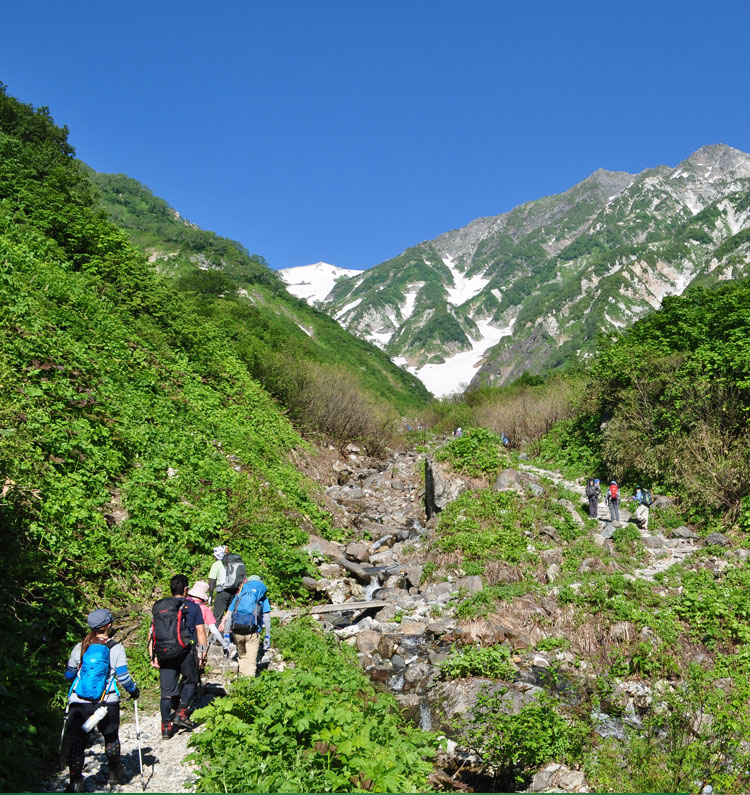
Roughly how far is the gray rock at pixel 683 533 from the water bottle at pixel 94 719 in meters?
13.6

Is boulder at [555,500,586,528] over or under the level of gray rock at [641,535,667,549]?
over

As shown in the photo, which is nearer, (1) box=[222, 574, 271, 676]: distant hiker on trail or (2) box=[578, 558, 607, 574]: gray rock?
(1) box=[222, 574, 271, 676]: distant hiker on trail

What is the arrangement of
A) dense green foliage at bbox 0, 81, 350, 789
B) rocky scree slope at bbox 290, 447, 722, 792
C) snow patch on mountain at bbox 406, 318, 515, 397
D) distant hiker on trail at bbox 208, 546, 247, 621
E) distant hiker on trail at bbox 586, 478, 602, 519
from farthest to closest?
1. snow patch on mountain at bbox 406, 318, 515, 397
2. distant hiker on trail at bbox 586, 478, 602, 519
3. distant hiker on trail at bbox 208, 546, 247, 621
4. rocky scree slope at bbox 290, 447, 722, 792
5. dense green foliage at bbox 0, 81, 350, 789

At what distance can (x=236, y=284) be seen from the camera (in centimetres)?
5734

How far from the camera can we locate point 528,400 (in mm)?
34125

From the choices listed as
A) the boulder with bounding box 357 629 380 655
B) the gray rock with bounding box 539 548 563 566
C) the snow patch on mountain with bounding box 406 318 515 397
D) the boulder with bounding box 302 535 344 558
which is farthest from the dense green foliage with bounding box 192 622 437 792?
the snow patch on mountain with bounding box 406 318 515 397

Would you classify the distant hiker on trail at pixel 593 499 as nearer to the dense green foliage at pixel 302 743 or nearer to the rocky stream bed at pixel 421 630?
the rocky stream bed at pixel 421 630

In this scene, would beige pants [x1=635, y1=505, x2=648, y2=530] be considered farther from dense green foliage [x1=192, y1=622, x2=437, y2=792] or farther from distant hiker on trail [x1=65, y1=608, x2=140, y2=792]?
distant hiker on trail [x1=65, y1=608, x2=140, y2=792]

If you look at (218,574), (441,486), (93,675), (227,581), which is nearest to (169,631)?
(93,675)

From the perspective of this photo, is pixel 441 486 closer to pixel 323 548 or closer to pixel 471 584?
pixel 323 548

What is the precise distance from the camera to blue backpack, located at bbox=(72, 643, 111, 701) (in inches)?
182

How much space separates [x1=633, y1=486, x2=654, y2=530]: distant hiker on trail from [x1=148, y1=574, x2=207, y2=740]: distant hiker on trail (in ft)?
42.4

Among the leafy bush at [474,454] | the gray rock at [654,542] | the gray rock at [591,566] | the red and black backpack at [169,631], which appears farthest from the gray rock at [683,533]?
the red and black backpack at [169,631]

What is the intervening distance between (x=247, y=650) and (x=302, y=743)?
95.9 inches
